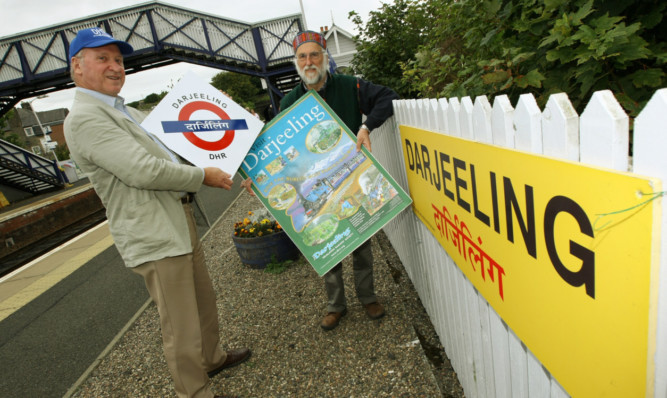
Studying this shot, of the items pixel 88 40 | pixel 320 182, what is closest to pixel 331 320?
pixel 320 182

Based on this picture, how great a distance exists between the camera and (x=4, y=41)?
14453 mm

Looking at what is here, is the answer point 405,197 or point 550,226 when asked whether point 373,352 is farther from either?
point 550,226

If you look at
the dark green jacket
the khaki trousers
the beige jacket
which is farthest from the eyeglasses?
the khaki trousers

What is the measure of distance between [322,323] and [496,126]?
235cm

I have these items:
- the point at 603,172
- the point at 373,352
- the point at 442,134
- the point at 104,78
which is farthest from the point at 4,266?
the point at 603,172

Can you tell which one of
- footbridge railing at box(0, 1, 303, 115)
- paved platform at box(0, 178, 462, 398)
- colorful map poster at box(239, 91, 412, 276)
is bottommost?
paved platform at box(0, 178, 462, 398)

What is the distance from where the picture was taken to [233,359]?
2945mm

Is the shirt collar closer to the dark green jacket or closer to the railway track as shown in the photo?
the dark green jacket

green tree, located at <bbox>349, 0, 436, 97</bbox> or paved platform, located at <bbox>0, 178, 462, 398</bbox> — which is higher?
green tree, located at <bbox>349, 0, 436, 97</bbox>

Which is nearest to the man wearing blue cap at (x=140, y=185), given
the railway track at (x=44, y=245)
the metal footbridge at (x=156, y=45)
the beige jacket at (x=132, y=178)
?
the beige jacket at (x=132, y=178)

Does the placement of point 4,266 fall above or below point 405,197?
below

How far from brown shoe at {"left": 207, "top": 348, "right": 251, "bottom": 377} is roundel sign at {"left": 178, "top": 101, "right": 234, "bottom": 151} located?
1.65 meters

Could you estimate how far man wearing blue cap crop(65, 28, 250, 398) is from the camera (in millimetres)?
1962

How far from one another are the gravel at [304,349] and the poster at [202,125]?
1564mm
